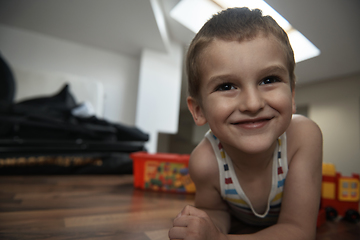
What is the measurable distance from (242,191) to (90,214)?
0.41 m

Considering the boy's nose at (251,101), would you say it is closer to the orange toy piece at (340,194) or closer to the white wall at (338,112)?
the white wall at (338,112)

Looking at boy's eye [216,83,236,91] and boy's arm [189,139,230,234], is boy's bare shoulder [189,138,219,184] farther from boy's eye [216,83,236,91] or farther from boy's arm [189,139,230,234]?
boy's eye [216,83,236,91]

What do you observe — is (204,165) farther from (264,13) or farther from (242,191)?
(264,13)

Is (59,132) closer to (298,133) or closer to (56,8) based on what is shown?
(56,8)

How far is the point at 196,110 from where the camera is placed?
0.46 m

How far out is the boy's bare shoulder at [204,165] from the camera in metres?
0.48

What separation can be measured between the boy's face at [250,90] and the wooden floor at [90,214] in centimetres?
27

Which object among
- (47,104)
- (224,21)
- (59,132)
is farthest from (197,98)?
(47,104)

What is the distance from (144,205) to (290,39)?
625 mm

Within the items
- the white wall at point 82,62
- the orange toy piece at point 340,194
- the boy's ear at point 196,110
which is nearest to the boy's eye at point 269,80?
the boy's ear at point 196,110

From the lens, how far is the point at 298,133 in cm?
45

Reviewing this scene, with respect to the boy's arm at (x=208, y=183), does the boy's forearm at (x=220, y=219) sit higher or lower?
lower

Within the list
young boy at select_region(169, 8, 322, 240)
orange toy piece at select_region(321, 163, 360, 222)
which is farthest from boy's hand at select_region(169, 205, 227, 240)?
orange toy piece at select_region(321, 163, 360, 222)

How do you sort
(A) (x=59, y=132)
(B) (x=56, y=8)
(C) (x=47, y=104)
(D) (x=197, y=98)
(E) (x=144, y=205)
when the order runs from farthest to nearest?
(C) (x=47, y=104) → (A) (x=59, y=132) → (B) (x=56, y=8) → (E) (x=144, y=205) → (D) (x=197, y=98)
